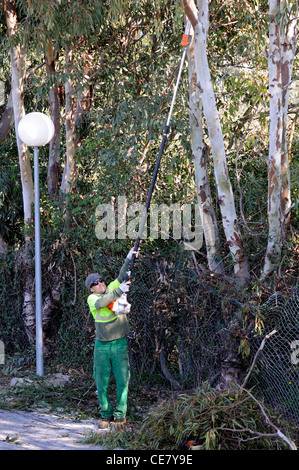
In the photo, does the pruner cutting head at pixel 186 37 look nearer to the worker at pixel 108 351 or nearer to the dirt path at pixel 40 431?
the worker at pixel 108 351

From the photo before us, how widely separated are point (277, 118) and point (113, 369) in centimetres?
355

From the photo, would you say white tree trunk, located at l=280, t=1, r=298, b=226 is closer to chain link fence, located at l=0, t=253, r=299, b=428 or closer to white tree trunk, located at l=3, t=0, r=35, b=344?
chain link fence, located at l=0, t=253, r=299, b=428

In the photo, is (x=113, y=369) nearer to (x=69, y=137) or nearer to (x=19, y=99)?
(x=69, y=137)

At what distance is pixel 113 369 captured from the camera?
6.64m

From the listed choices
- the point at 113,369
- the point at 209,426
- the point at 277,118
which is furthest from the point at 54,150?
the point at 209,426

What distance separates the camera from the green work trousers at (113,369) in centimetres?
655

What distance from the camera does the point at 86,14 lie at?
9.41m

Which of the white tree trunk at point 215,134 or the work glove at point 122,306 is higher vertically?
the white tree trunk at point 215,134

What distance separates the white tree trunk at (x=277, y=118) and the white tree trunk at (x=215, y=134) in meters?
0.38

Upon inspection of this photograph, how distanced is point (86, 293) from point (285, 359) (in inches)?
148

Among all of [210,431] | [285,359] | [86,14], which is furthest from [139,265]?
[86,14]

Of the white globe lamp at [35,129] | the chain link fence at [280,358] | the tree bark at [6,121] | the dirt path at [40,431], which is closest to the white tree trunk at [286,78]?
the chain link fence at [280,358]

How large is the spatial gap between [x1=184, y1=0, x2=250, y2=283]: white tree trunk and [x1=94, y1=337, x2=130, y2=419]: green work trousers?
185cm

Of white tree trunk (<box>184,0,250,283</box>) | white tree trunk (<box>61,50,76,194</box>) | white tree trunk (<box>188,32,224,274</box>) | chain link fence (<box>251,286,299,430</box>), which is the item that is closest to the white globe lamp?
white tree trunk (<box>61,50,76,194</box>)
